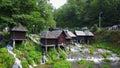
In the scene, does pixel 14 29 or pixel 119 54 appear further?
pixel 119 54

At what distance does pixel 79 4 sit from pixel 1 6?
59.0m

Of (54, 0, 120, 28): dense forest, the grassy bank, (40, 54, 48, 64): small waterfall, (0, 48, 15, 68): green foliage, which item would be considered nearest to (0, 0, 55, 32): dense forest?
(40, 54, 48, 64): small waterfall

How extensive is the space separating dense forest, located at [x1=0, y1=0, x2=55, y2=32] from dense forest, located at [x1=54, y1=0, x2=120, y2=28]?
35544mm

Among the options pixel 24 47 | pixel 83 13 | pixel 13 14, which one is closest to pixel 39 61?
pixel 24 47

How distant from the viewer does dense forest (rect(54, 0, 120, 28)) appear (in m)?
78.2

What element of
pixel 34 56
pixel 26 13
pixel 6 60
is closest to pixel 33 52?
pixel 34 56

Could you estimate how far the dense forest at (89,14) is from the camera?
78.2m

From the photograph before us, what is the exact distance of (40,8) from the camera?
46.9 meters

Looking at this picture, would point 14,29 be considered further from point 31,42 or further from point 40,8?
point 40,8

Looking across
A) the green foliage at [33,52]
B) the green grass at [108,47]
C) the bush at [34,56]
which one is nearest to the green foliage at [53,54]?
the green foliage at [33,52]

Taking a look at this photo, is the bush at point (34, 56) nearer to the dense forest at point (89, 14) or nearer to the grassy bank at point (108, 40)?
the grassy bank at point (108, 40)

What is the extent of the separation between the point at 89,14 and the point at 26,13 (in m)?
44.9

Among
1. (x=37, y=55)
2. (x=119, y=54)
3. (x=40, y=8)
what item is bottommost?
(x=119, y=54)

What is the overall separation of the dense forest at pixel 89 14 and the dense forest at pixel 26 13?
3554 cm
